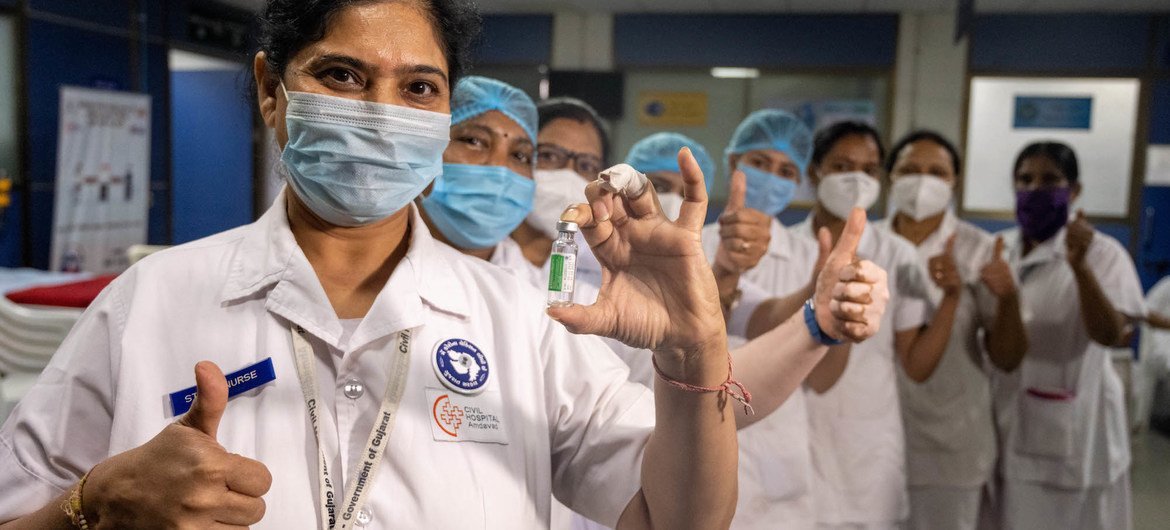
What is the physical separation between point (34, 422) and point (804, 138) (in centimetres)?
244

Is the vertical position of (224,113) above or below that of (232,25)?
below

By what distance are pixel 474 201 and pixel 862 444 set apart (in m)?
1.56

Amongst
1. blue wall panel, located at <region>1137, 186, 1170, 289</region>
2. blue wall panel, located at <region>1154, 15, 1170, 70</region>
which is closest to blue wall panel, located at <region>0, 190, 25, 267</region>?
blue wall panel, located at <region>1137, 186, 1170, 289</region>

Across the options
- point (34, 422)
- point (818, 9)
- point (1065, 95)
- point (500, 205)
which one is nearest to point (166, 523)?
point (34, 422)

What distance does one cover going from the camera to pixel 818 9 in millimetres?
7387

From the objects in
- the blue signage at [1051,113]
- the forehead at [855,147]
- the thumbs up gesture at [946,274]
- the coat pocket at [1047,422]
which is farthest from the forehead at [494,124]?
the blue signage at [1051,113]

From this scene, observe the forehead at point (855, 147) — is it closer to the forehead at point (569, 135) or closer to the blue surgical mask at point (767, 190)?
the blue surgical mask at point (767, 190)

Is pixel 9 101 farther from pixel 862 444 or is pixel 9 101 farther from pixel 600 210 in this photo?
pixel 600 210

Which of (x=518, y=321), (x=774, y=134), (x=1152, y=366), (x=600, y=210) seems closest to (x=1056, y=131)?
(x=1152, y=366)

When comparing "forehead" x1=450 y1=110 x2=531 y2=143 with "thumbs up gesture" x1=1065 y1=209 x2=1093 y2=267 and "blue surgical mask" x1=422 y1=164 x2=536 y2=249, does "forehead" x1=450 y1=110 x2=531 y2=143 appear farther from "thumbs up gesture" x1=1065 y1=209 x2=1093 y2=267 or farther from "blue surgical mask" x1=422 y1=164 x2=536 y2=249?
"thumbs up gesture" x1=1065 y1=209 x2=1093 y2=267

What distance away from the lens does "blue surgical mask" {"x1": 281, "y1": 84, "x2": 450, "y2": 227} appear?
1179 mm

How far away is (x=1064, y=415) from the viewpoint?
10.1 ft

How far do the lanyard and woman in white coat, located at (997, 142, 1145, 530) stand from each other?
274cm

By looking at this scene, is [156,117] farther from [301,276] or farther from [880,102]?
[301,276]
